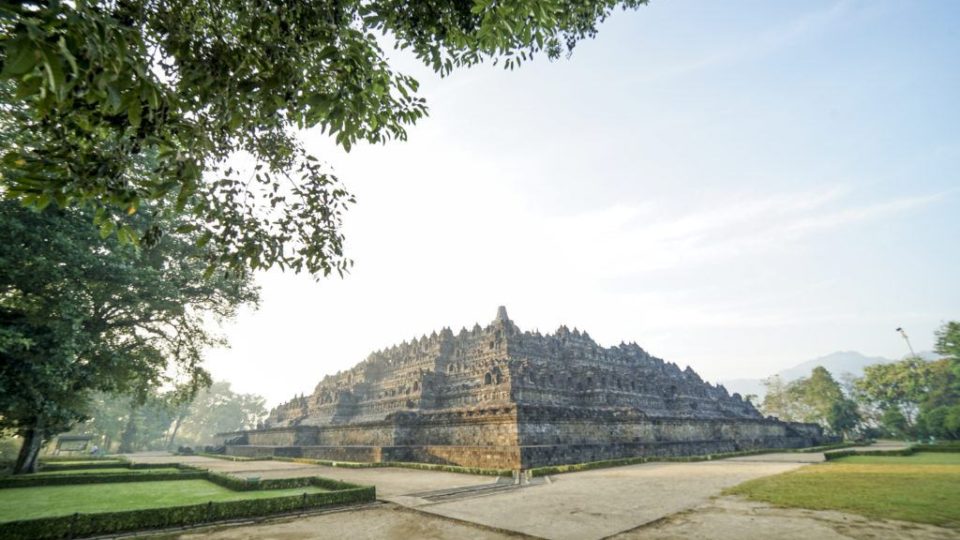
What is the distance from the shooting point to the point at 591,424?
934 inches

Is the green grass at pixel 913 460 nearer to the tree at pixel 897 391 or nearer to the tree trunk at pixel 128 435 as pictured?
the tree at pixel 897 391

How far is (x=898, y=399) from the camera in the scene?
48.2m

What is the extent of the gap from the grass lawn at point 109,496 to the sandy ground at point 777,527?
37.9ft

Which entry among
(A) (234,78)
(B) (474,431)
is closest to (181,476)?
(B) (474,431)

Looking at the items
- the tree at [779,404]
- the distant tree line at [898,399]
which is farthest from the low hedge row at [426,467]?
the tree at [779,404]

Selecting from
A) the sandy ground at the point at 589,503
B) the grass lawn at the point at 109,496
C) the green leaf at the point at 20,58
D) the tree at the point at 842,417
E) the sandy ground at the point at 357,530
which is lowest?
the grass lawn at the point at 109,496

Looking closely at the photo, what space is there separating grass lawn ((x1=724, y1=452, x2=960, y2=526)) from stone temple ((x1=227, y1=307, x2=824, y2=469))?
31.4 ft

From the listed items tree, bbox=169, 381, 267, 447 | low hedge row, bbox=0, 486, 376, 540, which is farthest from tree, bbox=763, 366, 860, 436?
tree, bbox=169, 381, 267, 447

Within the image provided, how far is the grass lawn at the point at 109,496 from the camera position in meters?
11.3

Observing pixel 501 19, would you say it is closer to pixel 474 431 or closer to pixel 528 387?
pixel 474 431

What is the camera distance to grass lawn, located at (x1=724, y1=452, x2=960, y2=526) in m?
8.71

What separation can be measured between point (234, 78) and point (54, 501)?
1642cm

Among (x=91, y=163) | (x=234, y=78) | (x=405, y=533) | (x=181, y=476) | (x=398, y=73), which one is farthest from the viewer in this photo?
(x=181, y=476)

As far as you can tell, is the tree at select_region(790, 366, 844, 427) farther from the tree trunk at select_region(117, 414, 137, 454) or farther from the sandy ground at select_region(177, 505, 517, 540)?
the tree trunk at select_region(117, 414, 137, 454)
